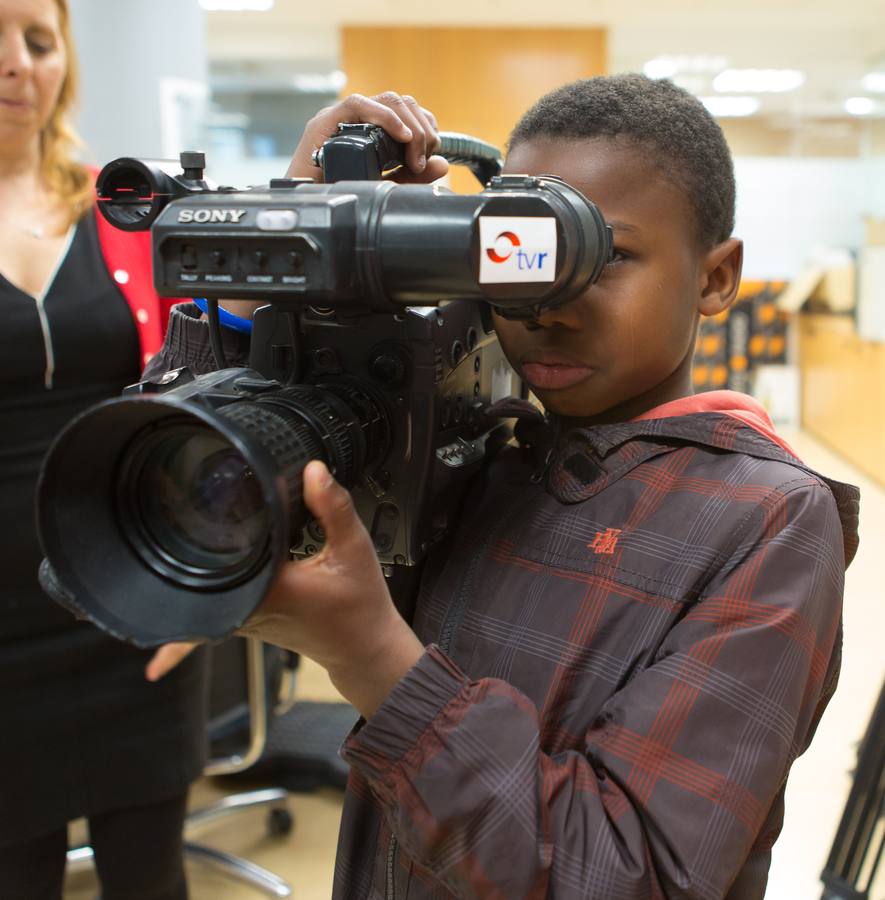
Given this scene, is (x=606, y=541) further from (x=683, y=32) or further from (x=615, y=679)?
(x=683, y=32)

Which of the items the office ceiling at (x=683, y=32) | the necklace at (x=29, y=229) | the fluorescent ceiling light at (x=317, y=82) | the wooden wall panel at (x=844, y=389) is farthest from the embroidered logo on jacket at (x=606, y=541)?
the fluorescent ceiling light at (x=317, y=82)

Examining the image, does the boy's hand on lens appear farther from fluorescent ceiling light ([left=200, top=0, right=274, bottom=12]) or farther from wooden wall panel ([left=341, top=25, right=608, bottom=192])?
fluorescent ceiling light ([left=200, top=0, right=274, bottom=12])

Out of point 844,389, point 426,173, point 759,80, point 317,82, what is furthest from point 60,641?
point 317,82

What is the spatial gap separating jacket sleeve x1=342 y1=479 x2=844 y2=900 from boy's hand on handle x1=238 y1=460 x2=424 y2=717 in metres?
0.02

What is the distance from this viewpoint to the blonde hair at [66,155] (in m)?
1.20

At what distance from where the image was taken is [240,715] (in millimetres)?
1765

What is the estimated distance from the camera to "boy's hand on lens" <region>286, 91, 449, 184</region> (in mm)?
677

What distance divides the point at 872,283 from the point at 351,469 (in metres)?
4.26

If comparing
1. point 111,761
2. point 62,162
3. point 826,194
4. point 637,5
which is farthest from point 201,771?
point 826,194

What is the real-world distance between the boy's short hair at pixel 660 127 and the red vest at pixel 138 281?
628 millimetres

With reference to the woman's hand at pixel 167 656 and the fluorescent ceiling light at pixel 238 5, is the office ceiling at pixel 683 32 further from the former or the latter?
the woman's hand at pixel 167 656

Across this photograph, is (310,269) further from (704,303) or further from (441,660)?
(704,303)

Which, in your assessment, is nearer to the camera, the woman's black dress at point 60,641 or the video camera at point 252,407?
the video camera at point 252,407

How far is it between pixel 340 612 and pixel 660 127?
402 millimetres
